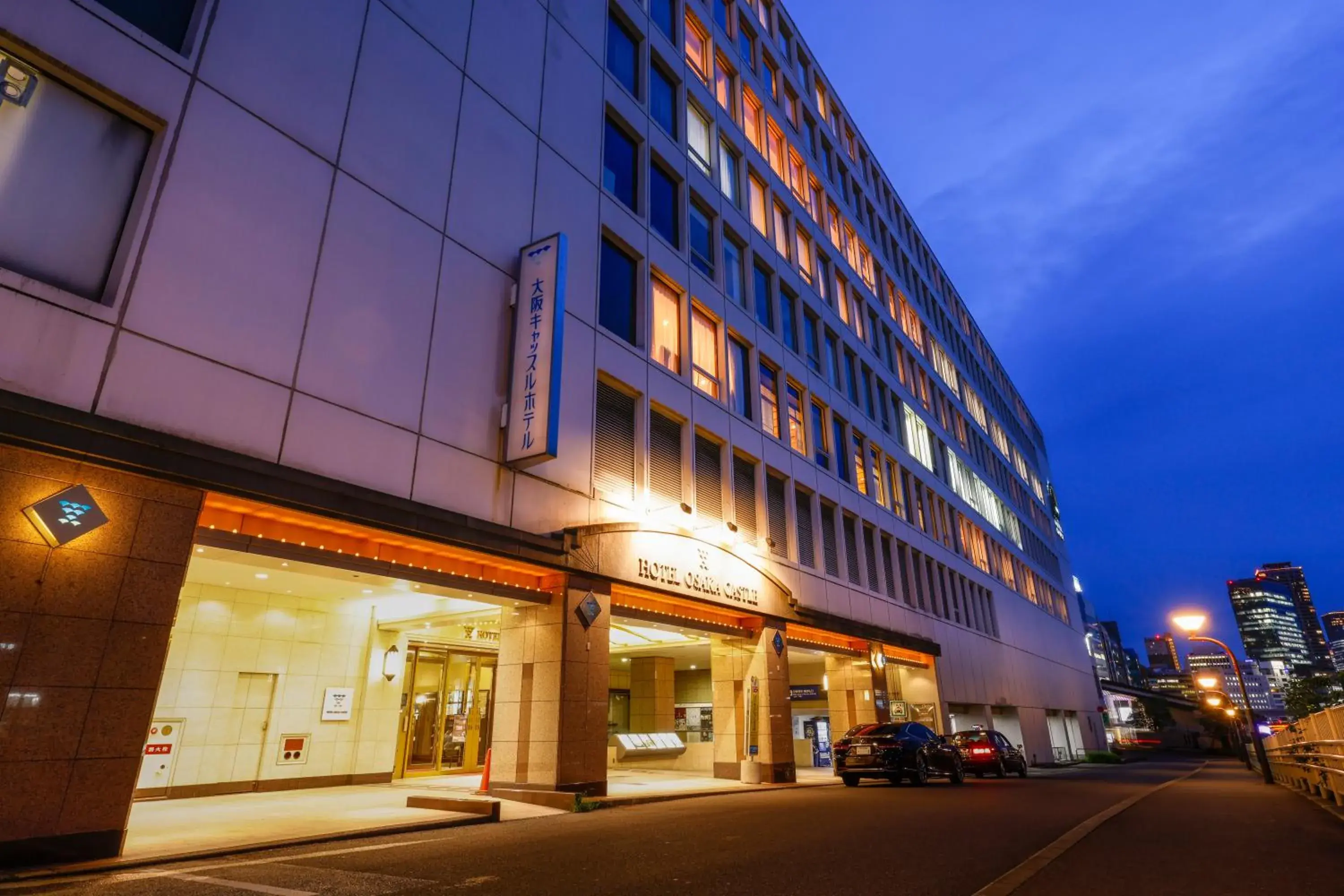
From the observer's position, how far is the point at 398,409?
11391 millimetres

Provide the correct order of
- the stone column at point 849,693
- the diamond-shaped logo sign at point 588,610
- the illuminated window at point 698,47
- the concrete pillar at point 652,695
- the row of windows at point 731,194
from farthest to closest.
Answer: the concrete pillar at point 652,695 → the stone column at point 849,693 → the illuminated window at point 698,47 → the row of windows at point 731,194 → the diamond-shaped logo sign at point 588,610

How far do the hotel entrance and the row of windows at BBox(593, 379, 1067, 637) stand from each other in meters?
6.34

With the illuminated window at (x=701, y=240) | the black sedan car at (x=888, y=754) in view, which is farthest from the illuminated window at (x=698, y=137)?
the black sedan car at (x=888, y=754)

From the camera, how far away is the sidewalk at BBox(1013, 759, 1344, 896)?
6.05 m

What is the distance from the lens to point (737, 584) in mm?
19047

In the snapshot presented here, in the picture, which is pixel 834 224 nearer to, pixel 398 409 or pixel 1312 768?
pixel 1312 768

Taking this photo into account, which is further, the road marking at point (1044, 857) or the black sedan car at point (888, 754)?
the black sedan car at point (888, 754)

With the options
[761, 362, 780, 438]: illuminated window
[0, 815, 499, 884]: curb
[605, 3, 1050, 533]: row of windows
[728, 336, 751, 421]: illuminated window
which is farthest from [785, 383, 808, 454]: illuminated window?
[0, 815, 499, 884]: curb

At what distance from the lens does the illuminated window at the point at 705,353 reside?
2011cm

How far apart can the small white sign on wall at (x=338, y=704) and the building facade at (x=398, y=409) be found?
3.4 inches

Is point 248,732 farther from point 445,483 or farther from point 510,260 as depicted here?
point 510,260

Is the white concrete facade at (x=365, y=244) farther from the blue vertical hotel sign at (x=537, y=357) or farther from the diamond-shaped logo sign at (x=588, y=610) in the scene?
the diamond-shaped logo sign at (x=588, y=610)

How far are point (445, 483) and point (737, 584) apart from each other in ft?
31.1

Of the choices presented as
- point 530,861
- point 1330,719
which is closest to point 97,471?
point 530,861
